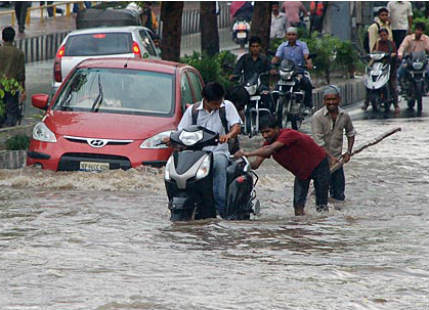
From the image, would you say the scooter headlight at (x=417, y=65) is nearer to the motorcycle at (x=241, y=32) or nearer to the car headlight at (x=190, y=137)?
the car headlight at (x=190, y=137)

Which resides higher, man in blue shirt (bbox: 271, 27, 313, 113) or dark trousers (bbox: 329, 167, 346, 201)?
man in blue shirt (bbox: 271, 27, 313, 113)

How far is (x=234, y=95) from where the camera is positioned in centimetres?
1255

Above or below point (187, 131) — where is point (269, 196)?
below

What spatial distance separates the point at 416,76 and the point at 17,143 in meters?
9.29

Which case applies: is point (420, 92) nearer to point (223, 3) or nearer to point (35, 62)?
point (35, 62)

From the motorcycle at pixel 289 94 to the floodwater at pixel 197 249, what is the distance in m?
5.00

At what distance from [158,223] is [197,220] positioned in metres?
0.75

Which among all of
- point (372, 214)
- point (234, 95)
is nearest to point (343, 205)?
point (372, 214)

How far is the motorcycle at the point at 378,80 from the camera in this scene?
22516 mm

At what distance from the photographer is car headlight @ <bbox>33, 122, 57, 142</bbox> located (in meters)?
14.0

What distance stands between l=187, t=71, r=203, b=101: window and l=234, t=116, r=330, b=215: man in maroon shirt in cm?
379

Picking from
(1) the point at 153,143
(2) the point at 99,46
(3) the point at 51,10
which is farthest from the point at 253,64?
(3) the point at 51,10

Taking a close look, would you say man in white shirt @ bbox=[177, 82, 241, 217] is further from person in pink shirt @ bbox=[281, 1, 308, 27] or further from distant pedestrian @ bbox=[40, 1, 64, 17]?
distant pedestrian @ bbox=[40, 1, 64, 17]

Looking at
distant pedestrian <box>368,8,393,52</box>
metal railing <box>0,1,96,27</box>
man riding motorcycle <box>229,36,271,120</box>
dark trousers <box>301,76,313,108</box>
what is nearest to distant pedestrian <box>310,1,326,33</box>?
metal railing <box>0,1,96,27</box>
